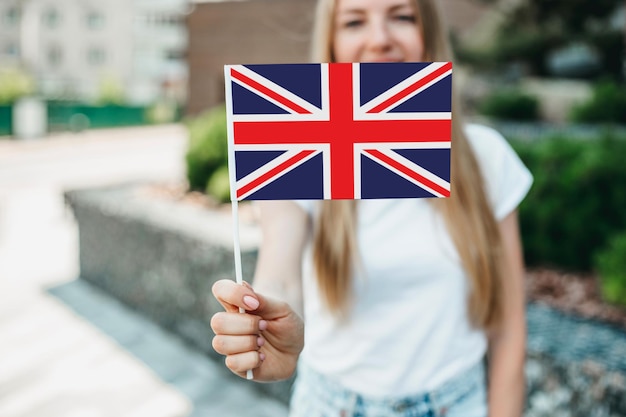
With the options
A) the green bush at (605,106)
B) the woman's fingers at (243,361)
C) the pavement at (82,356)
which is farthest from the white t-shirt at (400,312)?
the green bush at (605,106)

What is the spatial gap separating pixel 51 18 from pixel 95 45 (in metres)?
4.16

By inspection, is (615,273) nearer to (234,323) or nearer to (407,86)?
(407,86)

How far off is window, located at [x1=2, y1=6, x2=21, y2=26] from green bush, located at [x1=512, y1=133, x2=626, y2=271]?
→ 55.2m

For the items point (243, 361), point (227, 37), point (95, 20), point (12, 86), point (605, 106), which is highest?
point (95, 20)

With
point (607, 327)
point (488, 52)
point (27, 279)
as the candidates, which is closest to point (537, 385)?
point (607, 327)

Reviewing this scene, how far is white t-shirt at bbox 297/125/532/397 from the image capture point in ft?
5.40

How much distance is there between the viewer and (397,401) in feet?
5.33

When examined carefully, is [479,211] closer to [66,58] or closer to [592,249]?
[592,249]

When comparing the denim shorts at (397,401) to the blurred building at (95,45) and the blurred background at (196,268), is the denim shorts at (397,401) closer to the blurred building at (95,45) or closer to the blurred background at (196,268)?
the blurred background at (196,268)

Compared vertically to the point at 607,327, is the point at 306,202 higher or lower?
higher

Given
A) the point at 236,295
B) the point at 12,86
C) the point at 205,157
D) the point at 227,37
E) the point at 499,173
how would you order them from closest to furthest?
the point at 236,295 < the point at 499,173 < the point at 205,157 < the point at 227,37 < the point at 12,86

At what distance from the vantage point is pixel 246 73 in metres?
1.22

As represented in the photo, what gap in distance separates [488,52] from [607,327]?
46.3ft

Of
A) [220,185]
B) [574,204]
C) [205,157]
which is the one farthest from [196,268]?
[574,204]
